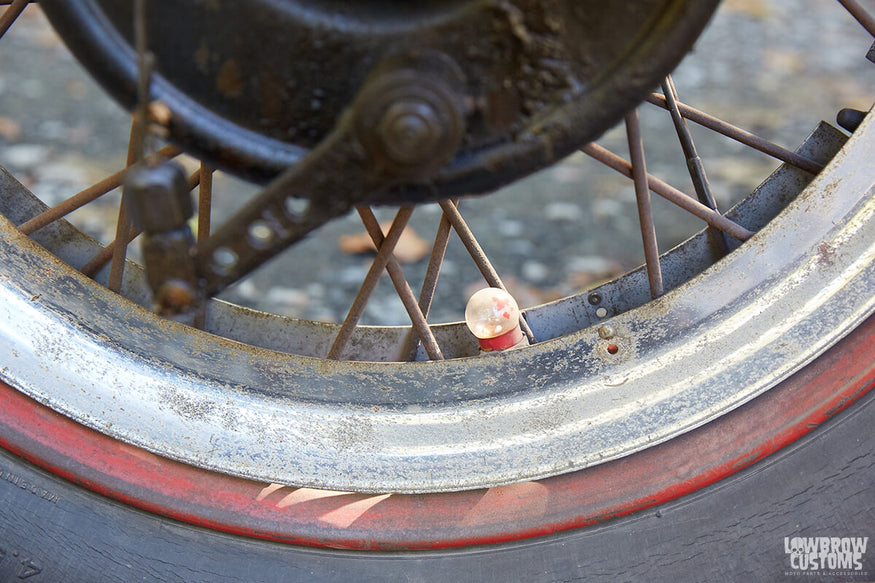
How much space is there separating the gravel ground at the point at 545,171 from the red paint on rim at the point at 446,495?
81 cm

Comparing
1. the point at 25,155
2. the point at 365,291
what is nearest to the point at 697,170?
the point at 365,291

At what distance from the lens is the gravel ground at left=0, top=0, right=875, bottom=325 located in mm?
1674

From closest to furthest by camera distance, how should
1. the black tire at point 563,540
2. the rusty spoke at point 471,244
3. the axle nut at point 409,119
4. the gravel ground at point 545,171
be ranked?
the axle nut at point 409,119 → the black tire at point 563,540 → the rusty spoke at point 471,244 → the gravel ground at point 545,171

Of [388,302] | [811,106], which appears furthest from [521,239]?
[811,106]

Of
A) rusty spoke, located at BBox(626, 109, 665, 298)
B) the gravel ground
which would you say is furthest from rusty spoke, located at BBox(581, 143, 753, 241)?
the gravel ground

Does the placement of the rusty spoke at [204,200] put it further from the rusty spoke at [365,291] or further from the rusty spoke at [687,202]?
the rusty spoke at [687,202]

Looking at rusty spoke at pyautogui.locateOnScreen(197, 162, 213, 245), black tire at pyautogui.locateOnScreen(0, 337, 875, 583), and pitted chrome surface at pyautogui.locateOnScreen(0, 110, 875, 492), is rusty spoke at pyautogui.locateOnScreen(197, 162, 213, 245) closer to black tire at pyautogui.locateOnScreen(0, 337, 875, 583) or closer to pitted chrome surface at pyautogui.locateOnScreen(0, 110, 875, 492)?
pitted chrome surface at pyautogui.locateOnScreen(0, 110, 875, 492)

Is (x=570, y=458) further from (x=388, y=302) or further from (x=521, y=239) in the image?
(x=521, y=239)

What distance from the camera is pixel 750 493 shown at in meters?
0.70

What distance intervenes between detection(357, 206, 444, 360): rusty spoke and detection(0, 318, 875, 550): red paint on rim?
0.60ft

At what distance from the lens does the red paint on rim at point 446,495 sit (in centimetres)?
69

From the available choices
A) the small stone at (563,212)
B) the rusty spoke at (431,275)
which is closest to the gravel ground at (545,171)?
the small stone at (563,212)

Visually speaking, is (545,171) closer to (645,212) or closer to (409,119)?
(645,212)

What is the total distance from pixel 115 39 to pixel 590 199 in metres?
1.49
